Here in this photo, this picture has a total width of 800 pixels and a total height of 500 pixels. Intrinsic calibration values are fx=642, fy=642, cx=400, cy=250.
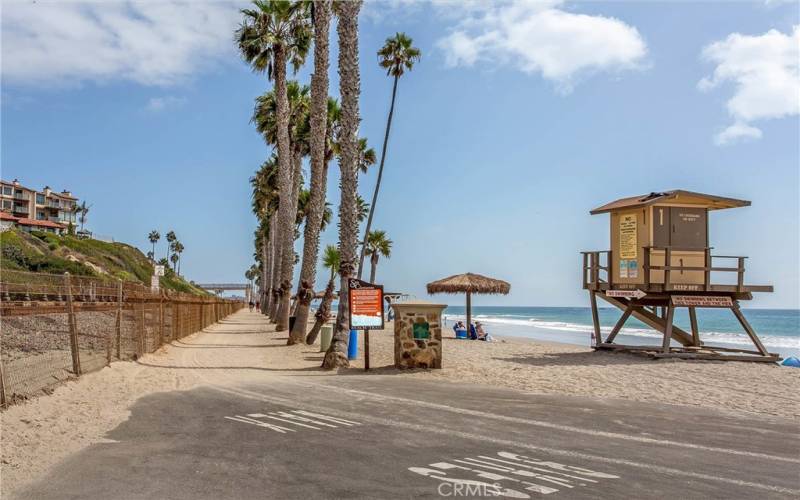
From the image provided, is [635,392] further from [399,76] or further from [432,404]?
[399,76]

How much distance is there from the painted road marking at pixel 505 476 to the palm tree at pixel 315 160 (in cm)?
1694

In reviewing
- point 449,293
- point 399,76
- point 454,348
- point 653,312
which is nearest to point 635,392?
point 653,312

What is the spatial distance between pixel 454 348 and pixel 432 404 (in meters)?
13.1

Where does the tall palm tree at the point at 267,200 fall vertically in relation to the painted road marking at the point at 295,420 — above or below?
above

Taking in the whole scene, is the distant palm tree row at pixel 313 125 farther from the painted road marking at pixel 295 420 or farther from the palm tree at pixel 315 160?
the painted road marking at pixel 295 420

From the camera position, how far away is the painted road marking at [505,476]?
5.66 metres

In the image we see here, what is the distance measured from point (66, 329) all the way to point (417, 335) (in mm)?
7901

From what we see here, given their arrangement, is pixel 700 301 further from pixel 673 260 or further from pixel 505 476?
pixel 505 476

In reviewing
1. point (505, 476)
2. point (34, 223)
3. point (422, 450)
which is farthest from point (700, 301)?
point (34, 223)

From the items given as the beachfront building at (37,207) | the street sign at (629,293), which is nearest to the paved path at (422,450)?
the street sign at (629,293)

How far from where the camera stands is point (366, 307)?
1555cm

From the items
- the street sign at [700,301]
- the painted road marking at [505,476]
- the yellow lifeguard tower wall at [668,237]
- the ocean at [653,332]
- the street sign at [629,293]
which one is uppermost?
the yellow lifeguard tower wall at [668,237]

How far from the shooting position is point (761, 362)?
18.1 metres

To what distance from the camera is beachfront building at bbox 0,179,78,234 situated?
97.3m
